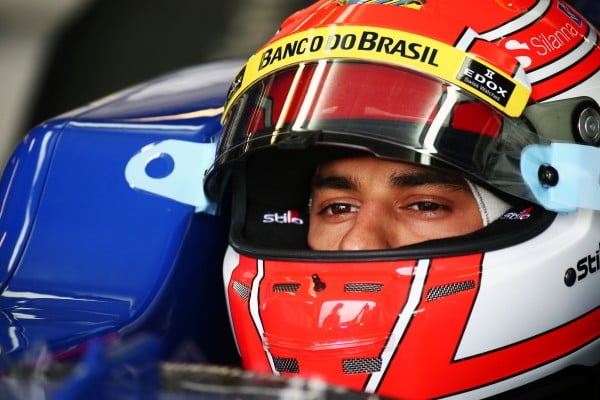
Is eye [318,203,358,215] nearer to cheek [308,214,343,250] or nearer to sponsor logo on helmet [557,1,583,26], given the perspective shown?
cheek [308,214,343,250]

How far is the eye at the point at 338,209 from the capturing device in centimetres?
159

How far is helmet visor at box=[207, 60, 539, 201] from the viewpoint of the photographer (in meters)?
1.34

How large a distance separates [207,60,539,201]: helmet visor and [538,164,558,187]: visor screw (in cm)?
3

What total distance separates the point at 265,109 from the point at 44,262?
1.47ft

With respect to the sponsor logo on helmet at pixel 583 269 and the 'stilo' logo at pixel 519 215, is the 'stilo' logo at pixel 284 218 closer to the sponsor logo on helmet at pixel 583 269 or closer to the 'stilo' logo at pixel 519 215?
the 'stilo' logo at pixel 519 215

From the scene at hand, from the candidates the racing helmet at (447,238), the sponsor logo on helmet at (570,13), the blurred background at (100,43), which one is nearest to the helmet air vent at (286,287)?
the racing helmet at (447,238)

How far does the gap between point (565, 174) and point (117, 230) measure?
714 mm

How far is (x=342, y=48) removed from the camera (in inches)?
55.1

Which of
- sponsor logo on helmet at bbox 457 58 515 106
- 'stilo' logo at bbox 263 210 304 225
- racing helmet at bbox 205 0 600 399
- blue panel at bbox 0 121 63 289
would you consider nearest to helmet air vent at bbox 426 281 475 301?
racing helmet at bbox 205 0 600 399

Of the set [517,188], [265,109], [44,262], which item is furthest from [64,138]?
[517,188]

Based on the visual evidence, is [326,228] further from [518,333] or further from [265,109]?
[518,333]

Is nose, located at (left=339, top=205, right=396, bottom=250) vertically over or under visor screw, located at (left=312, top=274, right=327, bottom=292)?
over

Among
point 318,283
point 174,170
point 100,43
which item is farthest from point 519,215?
point 100,43

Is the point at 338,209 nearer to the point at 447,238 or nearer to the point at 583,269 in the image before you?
the point at 447,238
